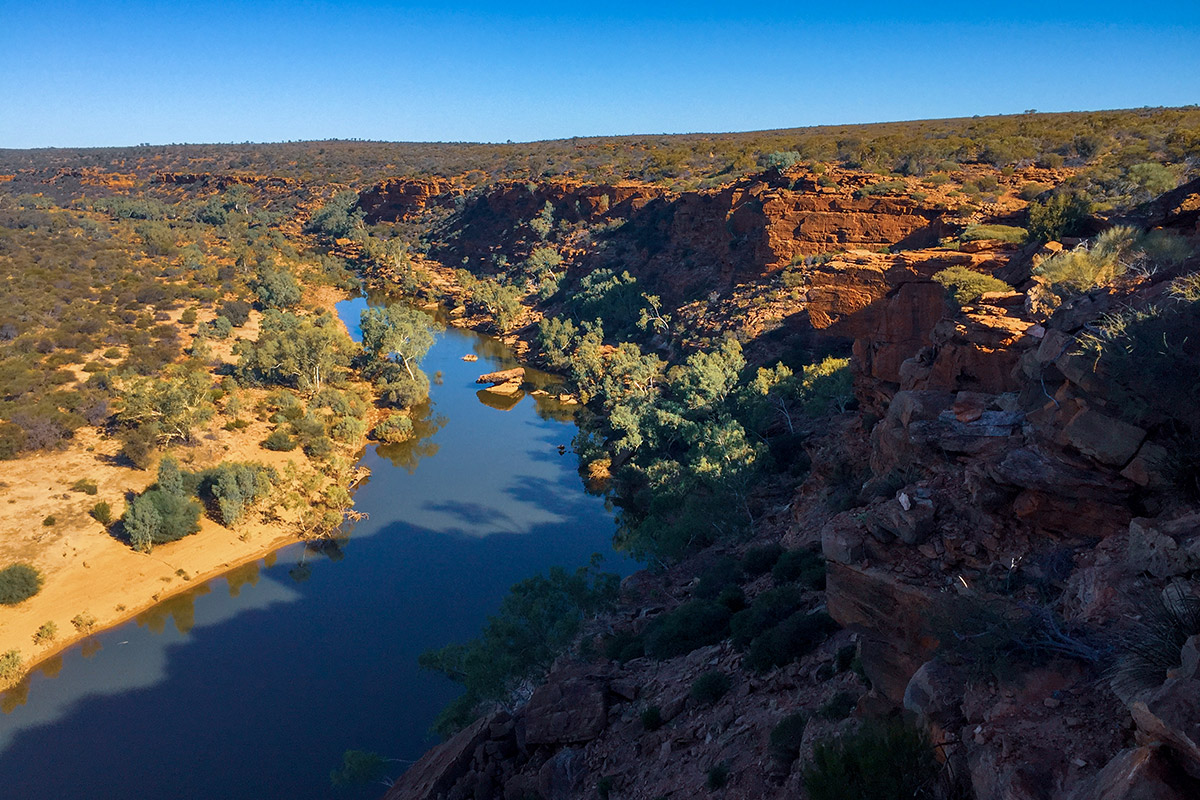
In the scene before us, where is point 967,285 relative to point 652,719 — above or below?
above

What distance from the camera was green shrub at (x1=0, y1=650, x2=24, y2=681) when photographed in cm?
1841

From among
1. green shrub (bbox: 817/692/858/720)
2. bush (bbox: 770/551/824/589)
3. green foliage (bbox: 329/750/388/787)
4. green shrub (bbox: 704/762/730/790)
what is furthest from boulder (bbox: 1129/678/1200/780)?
green foliage (bbox: 329/750/388/787)

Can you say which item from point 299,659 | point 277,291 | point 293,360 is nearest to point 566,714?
point 299,659

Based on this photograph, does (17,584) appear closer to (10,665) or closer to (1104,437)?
(10,665)

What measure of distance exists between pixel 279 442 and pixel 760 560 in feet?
73.3

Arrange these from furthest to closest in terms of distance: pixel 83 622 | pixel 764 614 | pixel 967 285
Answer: pixel 83 622
pixel 967 285
pixel 764 614

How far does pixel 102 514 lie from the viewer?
78.3 feet

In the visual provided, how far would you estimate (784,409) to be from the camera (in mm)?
25453

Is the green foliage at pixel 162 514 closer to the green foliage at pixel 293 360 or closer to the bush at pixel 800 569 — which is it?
the green foliage at pixel 293 360

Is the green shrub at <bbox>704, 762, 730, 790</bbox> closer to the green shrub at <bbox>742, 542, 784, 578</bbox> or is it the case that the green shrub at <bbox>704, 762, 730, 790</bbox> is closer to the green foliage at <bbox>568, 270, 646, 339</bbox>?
the green shrub at <bbox>742, 542, 784, 578</bbox>

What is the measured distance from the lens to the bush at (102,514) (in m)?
23.9

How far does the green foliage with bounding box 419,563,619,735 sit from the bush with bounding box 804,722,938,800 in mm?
9323

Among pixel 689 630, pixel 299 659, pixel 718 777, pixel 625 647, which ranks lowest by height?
pixel 299 659

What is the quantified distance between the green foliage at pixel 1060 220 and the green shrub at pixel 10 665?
30.0 meters
